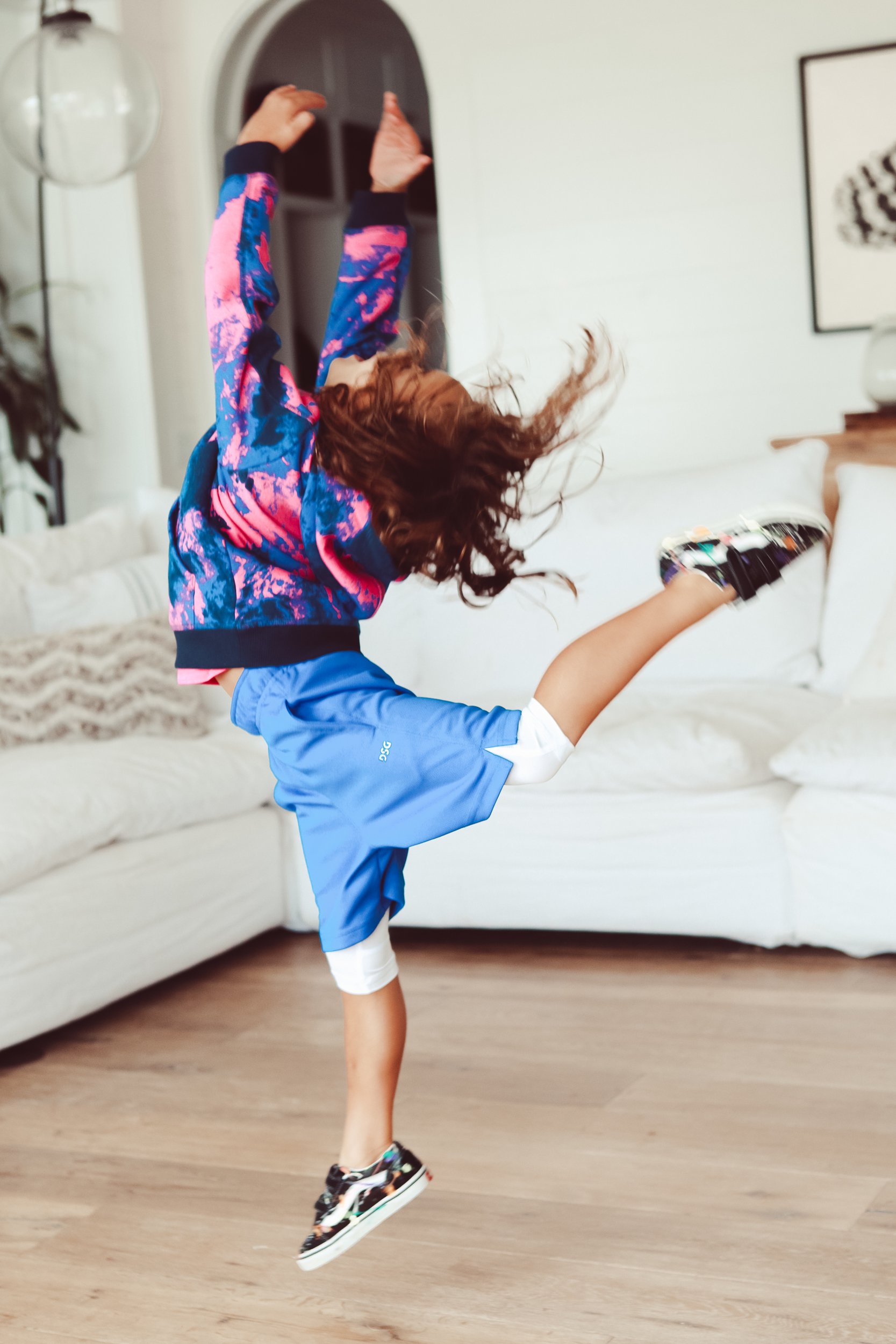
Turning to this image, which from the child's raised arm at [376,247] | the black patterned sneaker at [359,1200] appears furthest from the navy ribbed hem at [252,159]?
the black patterned sneaker at [359,1200]

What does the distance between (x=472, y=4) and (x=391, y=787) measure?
12.2 ft

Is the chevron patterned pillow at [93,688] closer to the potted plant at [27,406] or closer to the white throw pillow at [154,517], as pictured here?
the white throw pillow at [154,517]

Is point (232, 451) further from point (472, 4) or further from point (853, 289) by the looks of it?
point (472, 4)

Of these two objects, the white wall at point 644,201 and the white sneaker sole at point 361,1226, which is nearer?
the white sneaker sole at point 361,1226

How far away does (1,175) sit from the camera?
471cm

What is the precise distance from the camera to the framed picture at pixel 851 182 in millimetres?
3945

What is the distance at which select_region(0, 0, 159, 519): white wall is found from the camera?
467cm

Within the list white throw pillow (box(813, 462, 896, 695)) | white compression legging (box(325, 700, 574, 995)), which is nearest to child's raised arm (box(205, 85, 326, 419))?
white compression legging (box(325, 700, 574, 995))

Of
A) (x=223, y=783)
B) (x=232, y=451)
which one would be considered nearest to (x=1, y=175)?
(x=223, y=783)

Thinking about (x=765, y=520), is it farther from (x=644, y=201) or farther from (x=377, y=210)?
(x=644, y=201)

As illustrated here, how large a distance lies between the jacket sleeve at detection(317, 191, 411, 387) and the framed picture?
2.72 metres

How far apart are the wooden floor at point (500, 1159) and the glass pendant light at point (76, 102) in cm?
177

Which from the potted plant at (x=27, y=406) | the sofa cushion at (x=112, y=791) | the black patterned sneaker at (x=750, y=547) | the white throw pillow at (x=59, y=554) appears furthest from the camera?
the potted plant at (x=27, y=406)

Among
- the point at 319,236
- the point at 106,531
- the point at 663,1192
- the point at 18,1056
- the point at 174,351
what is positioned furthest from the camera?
the point at 319,236
